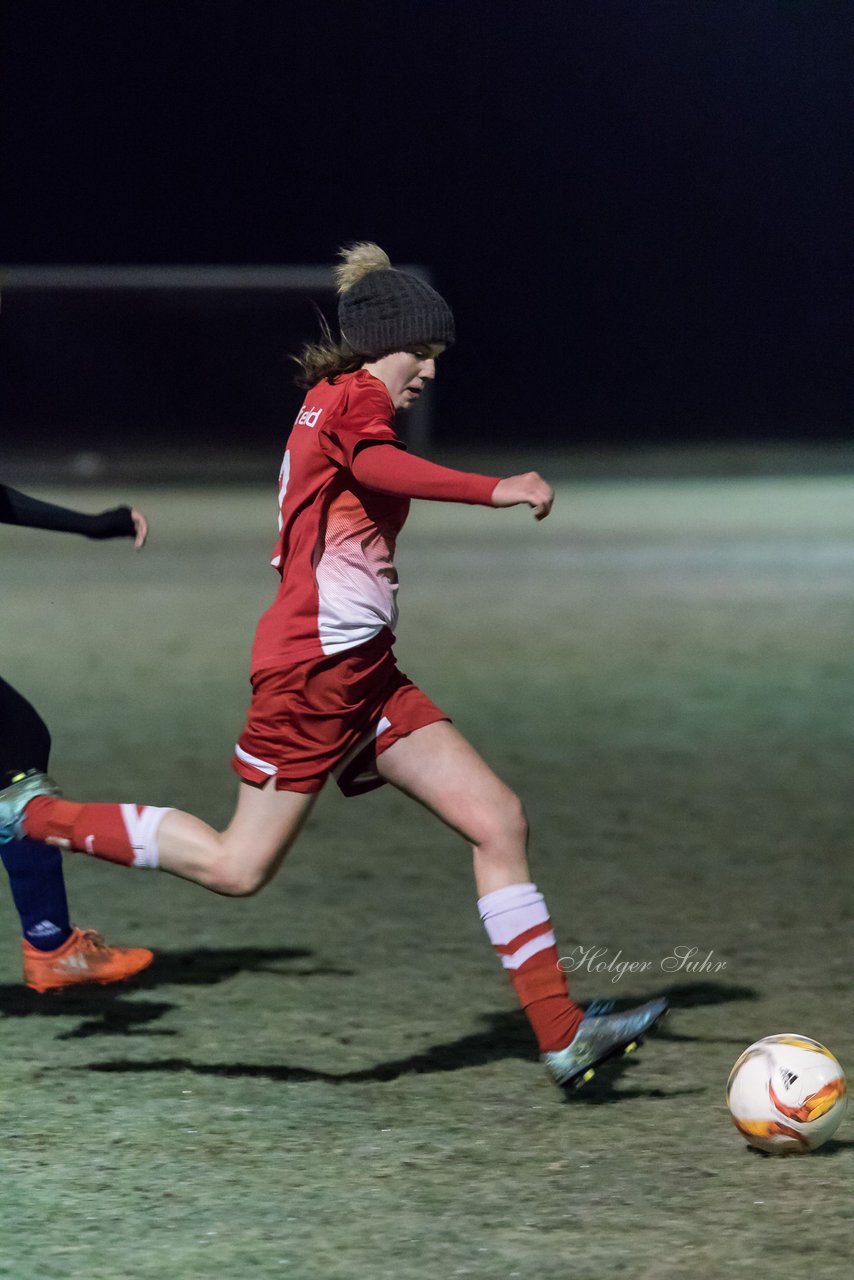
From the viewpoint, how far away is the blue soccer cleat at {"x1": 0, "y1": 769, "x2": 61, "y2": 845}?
4094 millimetres

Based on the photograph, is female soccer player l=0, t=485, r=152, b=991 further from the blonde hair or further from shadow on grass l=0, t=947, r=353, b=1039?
the blonde hair

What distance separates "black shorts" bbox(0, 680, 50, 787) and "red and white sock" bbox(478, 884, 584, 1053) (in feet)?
3.92

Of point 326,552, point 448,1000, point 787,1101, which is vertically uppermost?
point 326,552

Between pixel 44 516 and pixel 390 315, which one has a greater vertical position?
pixel 390 315

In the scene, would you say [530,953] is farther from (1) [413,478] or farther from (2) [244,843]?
(1) [413,478]

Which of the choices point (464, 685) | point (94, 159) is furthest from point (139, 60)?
point (464, 685)

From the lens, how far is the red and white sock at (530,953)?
3.86 metres

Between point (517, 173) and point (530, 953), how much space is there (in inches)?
1384

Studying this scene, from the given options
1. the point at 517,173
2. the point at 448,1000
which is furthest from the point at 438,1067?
the point at 517,173

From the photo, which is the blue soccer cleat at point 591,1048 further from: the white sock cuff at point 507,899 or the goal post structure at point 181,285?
the goal post structure at point 181,285

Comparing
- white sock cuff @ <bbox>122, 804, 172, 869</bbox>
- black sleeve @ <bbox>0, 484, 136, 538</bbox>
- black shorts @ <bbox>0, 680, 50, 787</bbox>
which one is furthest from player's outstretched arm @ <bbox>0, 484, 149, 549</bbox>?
white sock cuff @ <bbox>122, 804, 172, 869</bbox>

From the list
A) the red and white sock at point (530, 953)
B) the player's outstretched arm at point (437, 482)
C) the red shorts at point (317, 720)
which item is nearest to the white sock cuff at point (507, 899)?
the red and white sock at point (530, 953)

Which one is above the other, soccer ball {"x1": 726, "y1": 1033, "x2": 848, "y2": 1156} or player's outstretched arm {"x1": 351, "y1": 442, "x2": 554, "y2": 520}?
player's outstretched arm {"x1": 351, "y1": 442, "x2": 554, "y2": 520}

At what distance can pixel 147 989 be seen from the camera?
15.9 ft
